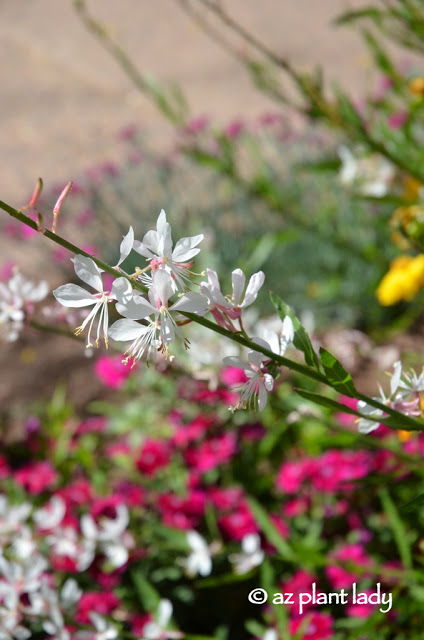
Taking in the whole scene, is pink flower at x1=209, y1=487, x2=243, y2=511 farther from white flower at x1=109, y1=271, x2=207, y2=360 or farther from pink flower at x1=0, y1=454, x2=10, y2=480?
white flower at x1=109, y1=271, x2=207, y2=360

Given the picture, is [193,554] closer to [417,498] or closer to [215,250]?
[417,498]

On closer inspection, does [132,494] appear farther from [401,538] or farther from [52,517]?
[401,538]

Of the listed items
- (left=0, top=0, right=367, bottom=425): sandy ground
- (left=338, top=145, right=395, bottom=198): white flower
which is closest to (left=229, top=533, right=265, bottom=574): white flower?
(left=338, top=145, right=395, bottom=198): white flower

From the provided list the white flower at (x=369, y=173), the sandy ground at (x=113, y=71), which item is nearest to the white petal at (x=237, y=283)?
the white flower at (x=369, y=173)

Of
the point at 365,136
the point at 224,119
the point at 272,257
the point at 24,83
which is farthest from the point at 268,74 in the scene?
the point at 24,83

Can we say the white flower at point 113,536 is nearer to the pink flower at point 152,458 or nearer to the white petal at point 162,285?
the pink flower at point 152,458
